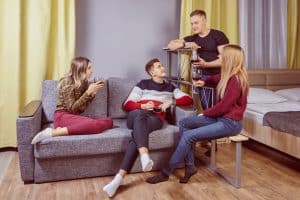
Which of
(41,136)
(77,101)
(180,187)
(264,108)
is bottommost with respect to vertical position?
(180,187)

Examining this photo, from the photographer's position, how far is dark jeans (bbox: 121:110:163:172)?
269 centimetres

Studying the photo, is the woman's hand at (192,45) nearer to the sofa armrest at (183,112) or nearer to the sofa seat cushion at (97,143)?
the sofa armrest at (183,112)

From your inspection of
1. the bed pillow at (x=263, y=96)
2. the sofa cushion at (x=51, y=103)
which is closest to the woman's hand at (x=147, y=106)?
the sofa cushion at (x=51, y=103)

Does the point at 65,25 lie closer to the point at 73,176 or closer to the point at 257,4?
the point at 73,176

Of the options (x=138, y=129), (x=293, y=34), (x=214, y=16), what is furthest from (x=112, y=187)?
(x=293, y=34)

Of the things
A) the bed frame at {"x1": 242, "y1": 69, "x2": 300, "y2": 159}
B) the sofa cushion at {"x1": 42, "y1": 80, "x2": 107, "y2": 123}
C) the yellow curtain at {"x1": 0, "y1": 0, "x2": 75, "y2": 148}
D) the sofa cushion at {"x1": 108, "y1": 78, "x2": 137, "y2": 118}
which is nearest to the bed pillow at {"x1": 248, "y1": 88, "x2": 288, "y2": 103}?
the bed frame at {"x1": 242, "y1": 69, "x2": 300, "y2": 159}

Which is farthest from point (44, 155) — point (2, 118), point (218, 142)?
point (218, 142)

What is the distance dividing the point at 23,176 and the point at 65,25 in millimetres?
1560

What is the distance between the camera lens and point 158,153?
3021 mm

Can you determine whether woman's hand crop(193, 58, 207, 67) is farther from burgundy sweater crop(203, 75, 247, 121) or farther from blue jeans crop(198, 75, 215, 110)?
burgundy sweater crop(203, 75, 247, 121)

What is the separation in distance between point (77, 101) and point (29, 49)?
3.13 feet

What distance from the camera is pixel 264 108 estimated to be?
346 centimetres

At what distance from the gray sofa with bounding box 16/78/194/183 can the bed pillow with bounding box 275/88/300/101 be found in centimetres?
152

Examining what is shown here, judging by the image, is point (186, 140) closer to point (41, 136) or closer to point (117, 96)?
point (117, 96)
